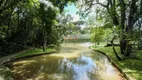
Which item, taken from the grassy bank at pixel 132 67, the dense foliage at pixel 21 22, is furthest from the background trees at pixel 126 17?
the dense foliage at pixel 21 22

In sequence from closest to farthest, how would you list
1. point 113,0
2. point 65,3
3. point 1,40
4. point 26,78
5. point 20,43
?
Result: 1. point 26,78
2. point 65,3
3. point 1,40
4. point 113,0
5. point 20,43

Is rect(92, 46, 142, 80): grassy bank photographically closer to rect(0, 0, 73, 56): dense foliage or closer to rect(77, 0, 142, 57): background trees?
rect(77, 0, 142, 57): background trees

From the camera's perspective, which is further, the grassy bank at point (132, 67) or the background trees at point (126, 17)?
the background trees at point (126, 17)

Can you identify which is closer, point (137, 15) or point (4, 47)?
point (137, 15)

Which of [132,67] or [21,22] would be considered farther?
[21,22]

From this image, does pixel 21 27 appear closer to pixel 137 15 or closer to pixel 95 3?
pixel 95 3

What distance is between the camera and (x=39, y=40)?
3058 cm

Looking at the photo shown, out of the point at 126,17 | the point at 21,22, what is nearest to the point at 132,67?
the point at 126,17

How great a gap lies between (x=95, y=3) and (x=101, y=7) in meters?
1.30

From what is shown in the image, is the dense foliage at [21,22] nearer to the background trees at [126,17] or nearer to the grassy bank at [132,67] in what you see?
the background trees at [126,17]

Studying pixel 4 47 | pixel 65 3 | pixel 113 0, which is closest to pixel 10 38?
pixel 4 47

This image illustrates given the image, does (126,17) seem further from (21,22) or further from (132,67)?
(21,22)

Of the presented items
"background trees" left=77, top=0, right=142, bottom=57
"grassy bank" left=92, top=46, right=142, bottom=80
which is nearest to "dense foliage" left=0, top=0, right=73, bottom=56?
"background trees" left=77, top=0, right=142, bottom=57

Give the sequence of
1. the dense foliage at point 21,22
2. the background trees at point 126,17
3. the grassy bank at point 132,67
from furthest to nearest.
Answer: the dense foliage at point 21,22, the background trees at point 126,17, the grassy bank at point 132,67
